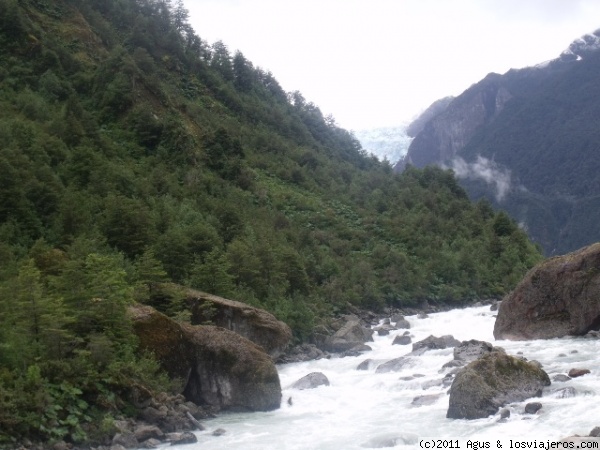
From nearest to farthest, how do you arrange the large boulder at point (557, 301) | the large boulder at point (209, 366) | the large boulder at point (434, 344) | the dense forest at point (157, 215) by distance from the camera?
1. the dense forest at point (157, 215)
2. the large boulder at point (209, 366)
3. the large boulder at point (434, 344)
4. the large boulder at point (557, 301)

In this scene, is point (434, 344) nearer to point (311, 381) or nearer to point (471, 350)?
point (471, 350)

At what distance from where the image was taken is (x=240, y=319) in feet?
80.9

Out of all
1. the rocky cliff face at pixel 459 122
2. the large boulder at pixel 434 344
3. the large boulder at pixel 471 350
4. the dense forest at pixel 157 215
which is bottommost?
the large boulder at pixel 434 344

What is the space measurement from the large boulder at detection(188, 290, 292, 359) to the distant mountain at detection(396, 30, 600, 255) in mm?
79379

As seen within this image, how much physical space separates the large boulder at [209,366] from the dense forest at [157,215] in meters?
0.84

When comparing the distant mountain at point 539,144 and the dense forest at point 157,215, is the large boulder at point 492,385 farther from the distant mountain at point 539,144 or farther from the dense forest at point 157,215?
the distant mountain at point 539,144

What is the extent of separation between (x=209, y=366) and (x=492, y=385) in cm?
859

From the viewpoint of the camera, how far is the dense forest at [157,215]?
16641 mm

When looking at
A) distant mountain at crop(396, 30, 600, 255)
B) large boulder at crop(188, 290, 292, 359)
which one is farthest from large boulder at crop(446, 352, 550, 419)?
distant mountain at crop(396, 30, 600, 255)

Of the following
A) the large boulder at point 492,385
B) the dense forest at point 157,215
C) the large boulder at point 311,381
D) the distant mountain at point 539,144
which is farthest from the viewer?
the distant mountain at point 539,144

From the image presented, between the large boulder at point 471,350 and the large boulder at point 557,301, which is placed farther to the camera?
the large boulder at point 557,301

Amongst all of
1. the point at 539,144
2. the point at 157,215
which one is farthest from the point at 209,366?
the point at 539,144

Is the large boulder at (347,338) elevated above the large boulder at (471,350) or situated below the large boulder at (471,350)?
below

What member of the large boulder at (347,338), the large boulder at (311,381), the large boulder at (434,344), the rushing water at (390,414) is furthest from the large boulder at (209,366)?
the large boulder at (347,338)
